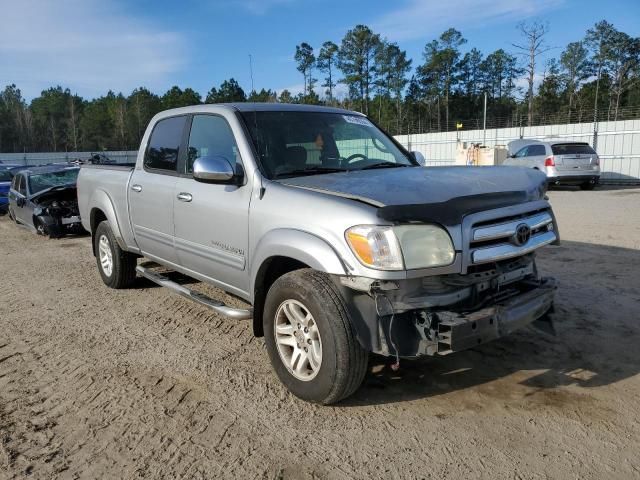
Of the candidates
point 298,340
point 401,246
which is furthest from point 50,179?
point 401,246

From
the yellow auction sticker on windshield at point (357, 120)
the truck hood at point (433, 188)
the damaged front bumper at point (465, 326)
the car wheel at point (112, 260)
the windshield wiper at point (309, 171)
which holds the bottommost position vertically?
the car wheel at point (112, 260)

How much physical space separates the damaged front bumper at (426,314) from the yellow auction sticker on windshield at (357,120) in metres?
2.21

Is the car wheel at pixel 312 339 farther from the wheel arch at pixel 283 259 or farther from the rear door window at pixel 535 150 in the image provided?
the rear door window at pixel 535 150

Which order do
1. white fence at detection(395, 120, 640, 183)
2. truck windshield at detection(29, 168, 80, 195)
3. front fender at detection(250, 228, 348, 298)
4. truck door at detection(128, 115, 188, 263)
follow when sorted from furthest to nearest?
white fence at detection(395, 120, 640, 183)
truck windshield at detection(29, 168, 80, 195)
truck door at detection(128, 115, 188, 263)
front fender at detection(250, 228, 348, 298)

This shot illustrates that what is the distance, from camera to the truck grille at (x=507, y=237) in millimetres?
3000

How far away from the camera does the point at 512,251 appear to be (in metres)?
3.16

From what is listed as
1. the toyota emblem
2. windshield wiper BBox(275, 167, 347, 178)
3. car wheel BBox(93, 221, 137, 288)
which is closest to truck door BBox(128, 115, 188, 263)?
car wheel BBox(93, 221, 137, 288)

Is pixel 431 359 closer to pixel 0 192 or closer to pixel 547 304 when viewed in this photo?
pixel 547 304

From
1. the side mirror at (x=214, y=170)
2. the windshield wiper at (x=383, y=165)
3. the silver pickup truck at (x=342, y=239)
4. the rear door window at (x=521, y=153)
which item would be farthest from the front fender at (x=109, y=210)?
the rear door window at (x=521, y=153)

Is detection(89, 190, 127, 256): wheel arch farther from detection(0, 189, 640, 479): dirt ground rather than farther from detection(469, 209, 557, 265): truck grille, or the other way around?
detection(469, 209, 557, 265): truck grille

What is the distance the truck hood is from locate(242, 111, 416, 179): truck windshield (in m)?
0.25

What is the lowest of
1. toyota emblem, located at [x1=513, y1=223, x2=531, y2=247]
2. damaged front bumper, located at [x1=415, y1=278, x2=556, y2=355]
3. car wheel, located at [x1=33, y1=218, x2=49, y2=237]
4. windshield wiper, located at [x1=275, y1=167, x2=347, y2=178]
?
car wheel, located at [x1=33, y1=218, x2=49, y2=237]

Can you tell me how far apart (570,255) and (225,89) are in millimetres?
73242

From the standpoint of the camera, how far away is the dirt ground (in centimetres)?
272
